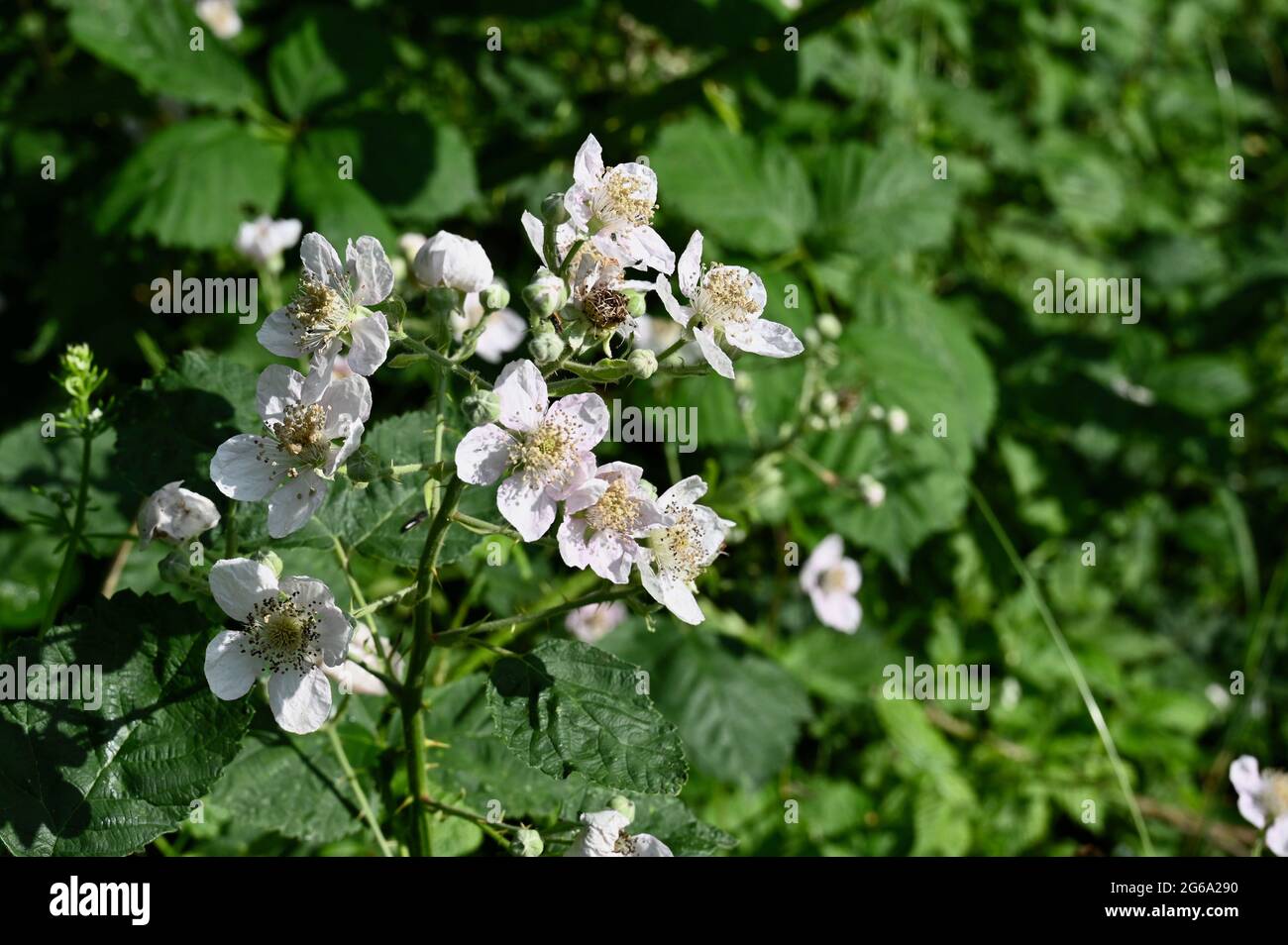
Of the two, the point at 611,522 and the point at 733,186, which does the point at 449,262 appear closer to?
the point at 611,522

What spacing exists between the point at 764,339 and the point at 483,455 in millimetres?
591

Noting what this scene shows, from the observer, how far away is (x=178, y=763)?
5.32ft

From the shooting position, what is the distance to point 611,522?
161 cm

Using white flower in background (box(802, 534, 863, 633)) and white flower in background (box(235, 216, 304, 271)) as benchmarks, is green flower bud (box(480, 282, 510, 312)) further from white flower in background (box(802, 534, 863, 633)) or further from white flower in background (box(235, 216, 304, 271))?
white flower in background (box(802, 534, 863, 633))

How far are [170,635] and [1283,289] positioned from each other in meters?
4.56

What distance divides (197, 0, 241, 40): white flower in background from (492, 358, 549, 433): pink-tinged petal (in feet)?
8.80

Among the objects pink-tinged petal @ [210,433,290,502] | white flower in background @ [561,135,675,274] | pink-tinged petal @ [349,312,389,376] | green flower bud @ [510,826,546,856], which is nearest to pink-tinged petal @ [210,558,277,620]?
pink-tinged petal @ [210,433,290,502]

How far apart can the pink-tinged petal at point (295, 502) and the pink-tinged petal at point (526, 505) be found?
0.93ft

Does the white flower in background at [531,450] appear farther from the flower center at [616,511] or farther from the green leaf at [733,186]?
the green leaf at [733,186]

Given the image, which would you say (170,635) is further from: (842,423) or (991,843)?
(991,843)

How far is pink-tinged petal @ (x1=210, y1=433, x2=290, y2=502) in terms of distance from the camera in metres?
1.64

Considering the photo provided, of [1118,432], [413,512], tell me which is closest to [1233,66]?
[1118,432]

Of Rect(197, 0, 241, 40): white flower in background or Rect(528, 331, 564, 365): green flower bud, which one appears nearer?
Rect(528, 331, 564, 365): green flower bud

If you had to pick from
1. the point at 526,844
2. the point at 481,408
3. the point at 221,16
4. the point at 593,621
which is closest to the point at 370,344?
the point at 481,408
